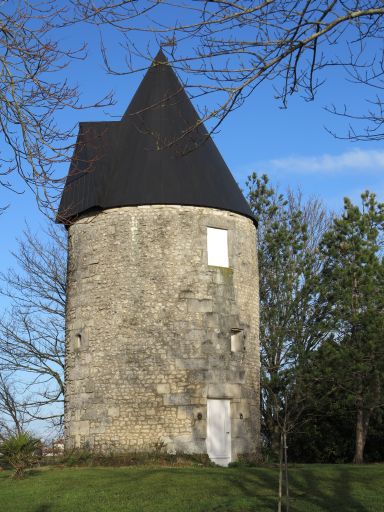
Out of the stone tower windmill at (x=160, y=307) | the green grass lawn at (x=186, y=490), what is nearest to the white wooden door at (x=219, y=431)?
the stone tower windmill at (x=160, y=307)

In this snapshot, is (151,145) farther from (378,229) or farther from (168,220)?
(378,229)

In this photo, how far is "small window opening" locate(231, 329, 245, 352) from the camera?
19228 mm

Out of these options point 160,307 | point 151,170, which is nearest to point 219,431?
point 160,307

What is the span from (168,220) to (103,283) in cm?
224

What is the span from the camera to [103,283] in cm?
1888

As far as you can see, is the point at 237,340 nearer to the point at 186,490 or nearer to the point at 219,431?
the point at 219,431

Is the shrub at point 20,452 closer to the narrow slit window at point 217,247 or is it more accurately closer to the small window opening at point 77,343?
the small window opening at point 77,343

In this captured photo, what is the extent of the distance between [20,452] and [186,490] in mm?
4744

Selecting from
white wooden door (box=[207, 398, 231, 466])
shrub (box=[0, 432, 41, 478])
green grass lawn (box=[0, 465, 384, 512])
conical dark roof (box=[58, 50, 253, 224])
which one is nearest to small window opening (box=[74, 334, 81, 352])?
conical dark roof (box=[58, 50, 253, 224])

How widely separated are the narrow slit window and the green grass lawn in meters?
5.42

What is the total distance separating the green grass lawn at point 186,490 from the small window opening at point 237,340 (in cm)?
396

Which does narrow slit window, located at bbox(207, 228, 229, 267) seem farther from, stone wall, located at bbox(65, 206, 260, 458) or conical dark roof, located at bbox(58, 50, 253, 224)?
conical dark roof, located at bbox(58, 50, 253, 224)

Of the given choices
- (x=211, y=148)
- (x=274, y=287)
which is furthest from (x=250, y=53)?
(x=274, y=287)

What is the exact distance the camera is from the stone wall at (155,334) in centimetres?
1791
